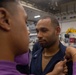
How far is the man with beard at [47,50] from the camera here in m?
1.21

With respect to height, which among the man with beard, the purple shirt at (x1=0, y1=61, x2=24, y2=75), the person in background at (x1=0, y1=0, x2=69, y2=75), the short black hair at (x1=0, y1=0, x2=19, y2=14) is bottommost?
the man with beard

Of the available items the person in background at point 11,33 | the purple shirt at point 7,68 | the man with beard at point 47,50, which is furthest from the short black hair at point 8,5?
the man with beard at point 47,50

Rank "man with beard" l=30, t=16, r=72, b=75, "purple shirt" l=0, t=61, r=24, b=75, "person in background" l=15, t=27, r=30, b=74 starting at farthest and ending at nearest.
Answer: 1. "man with beard" l=30, t=16, r=72, b=75
2. "person in background" l=15, t=27, r=30, b=74
3. "purple shirt" l=0, t=61, r=24, b=75

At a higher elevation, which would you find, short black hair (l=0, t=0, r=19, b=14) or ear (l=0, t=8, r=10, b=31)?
short black hair (l=0, t=0, r=19, b=14)

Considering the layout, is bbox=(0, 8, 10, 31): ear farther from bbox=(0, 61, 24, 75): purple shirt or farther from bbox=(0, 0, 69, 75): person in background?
bbox=(0, 61, 24, 75): purple shirt

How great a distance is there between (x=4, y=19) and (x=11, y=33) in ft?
0.16

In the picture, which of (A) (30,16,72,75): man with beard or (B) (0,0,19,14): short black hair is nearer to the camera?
(B) (0,0,19,14): short black hair

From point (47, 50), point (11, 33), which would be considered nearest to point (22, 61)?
point (11, 33)

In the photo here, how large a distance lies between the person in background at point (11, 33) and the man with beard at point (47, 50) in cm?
67

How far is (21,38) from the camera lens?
52cm

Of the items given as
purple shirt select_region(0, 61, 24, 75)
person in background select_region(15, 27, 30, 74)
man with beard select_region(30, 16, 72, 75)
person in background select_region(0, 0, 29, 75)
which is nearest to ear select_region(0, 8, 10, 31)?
Result: person in background select_region(0, 0, 29, 75)

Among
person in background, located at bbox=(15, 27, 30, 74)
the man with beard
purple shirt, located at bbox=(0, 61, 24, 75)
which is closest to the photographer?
purple shirt, located at bbox=(0, 61, 24, 75)

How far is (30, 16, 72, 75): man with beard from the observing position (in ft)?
3.97

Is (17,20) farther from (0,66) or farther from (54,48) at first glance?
(54,48)
